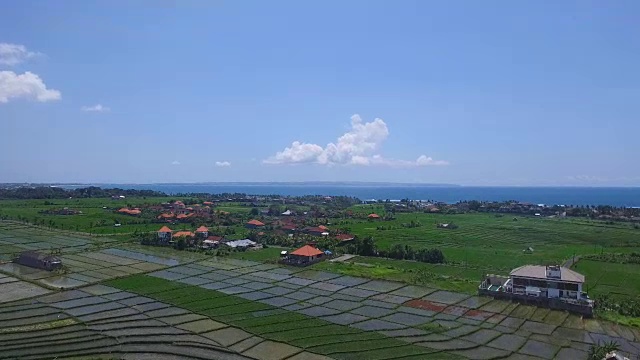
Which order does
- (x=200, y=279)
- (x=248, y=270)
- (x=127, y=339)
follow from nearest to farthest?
(x=127, y=339) < (x=200, y=279) < (x=248, y=270)

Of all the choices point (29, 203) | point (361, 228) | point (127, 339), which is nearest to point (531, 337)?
point (127, 339)

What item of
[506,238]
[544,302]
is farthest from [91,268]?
[506,238]

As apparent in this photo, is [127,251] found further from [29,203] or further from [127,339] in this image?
[29,203]

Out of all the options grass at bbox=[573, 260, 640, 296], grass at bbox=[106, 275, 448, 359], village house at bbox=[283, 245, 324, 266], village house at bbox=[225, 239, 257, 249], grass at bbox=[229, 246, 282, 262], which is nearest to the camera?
grass at bbox=[106, 275, 448, 359]

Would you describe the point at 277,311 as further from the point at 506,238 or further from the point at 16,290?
the point at 506,238

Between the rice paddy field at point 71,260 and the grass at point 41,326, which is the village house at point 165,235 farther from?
the grass at point 41,326

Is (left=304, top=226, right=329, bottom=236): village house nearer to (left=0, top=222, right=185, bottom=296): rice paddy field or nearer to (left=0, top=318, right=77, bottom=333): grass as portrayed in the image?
(left=0, top=222, right=185, bottom=296): rice paddy field

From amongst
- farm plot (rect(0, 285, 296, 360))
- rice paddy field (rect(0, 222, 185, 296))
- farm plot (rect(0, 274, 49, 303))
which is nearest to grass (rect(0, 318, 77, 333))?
farm plot (rect(0, 285, 296, 360))
